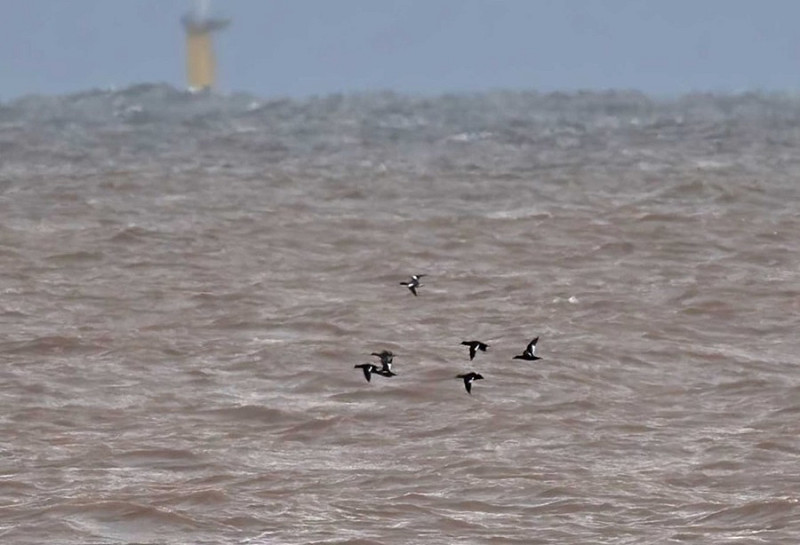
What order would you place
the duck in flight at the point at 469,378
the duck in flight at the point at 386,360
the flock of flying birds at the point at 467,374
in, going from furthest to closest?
the duck in flight at the point at 386,360 < the duck in flight at the point at 469,378 < the flock of flying birds at the point at 467,374

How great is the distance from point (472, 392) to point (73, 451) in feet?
13.2

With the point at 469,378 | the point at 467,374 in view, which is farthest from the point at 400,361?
the point at 469,378

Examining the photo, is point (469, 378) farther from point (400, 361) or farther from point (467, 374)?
point (400, 361)

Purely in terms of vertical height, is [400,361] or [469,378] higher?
[400,361]

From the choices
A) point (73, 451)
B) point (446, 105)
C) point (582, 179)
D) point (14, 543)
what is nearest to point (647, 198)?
point (582, 179)

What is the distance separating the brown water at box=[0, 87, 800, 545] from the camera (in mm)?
14695

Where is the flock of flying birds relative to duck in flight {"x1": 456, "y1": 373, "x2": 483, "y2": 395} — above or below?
above

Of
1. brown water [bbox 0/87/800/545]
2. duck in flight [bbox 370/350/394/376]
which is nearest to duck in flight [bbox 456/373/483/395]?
brown water [bbox 0/87/800/545]

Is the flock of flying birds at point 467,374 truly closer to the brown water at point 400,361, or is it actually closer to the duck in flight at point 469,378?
the duck in flight at point 469,378

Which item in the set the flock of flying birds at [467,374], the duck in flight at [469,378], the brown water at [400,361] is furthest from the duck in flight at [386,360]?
the duck in flight at [469,378]

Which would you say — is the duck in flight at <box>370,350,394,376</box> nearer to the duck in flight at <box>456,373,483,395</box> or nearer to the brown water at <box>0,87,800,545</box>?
the brown water at <box>0,87,800,545</box>

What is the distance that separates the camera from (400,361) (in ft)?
64.3

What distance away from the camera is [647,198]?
3147cm

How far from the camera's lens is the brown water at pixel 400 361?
14695mm
